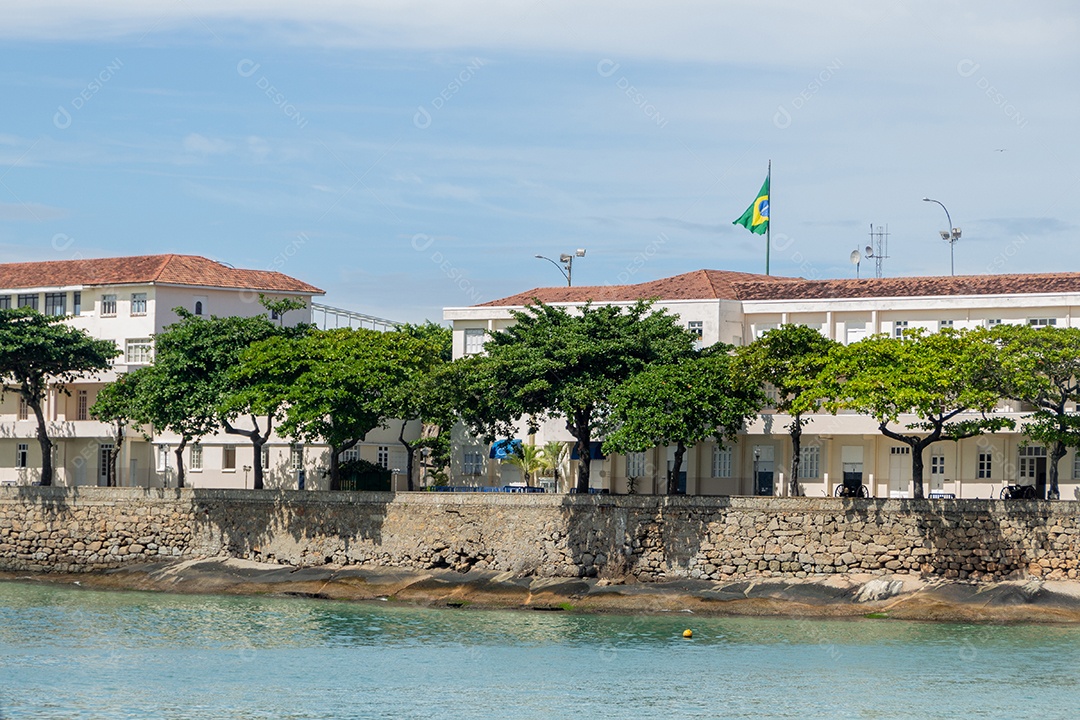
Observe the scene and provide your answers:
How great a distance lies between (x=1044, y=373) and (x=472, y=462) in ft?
89.2

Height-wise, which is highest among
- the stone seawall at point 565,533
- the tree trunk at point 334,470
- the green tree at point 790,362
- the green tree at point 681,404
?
the green tree at point 790,362

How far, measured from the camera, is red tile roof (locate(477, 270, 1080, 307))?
75.6 metres

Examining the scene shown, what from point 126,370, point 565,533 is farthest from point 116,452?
point 565,533

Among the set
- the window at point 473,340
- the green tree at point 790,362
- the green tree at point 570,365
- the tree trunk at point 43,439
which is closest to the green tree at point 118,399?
the tree trunk at point 43,439

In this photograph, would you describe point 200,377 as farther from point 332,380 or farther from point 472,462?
point 472,462

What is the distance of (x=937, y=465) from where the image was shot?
74062 millimetres

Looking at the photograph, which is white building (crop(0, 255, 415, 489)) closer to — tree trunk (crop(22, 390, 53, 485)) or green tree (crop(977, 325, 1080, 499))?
tree trunk (crop(22, 390, 53, 485))

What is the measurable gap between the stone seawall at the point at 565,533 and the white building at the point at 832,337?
16.2 ft

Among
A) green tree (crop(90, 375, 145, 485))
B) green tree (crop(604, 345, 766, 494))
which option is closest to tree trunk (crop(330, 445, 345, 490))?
green tree (crop(90, 375, 145, 485))

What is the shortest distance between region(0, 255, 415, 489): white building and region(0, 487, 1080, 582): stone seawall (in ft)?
24.4

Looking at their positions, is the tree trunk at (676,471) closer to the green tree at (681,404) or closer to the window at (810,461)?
the green tree at (681,404)

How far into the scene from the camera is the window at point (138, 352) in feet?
293

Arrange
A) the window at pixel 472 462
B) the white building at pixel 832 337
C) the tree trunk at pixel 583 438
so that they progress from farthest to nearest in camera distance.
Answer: the window at pixel 472 462 < the white building at pixel 832 337 < the tree trunk at pixel 583 438

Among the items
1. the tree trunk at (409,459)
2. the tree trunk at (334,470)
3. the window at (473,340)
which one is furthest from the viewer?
the window at (473,340)
